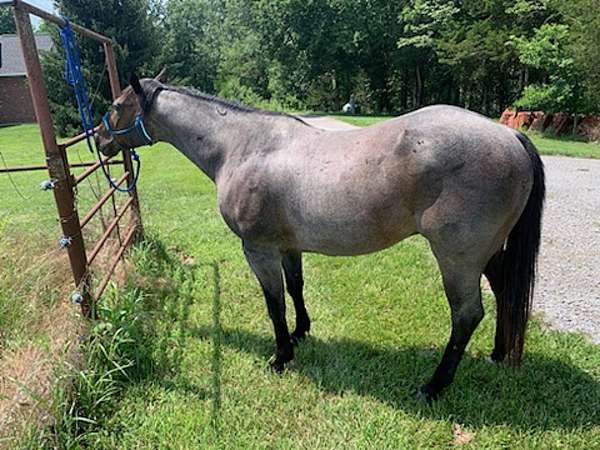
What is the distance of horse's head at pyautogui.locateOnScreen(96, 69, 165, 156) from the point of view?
279 cm

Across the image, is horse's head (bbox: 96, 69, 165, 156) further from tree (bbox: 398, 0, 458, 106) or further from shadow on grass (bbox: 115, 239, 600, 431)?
tree (bbox: 398, 0, 458, 106)

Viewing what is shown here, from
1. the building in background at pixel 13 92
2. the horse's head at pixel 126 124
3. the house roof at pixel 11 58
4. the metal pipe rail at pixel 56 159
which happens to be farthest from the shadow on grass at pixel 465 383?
the building in background at pixel 13 92

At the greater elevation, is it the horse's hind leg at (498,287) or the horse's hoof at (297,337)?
the horse's hind leg at (498,287)

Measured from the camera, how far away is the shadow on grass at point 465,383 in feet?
7.23

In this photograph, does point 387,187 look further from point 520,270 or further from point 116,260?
point 116,260

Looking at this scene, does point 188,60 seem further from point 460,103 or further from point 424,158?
point 424,158

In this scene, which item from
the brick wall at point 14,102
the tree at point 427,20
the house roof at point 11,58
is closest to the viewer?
the tree at point 427,20

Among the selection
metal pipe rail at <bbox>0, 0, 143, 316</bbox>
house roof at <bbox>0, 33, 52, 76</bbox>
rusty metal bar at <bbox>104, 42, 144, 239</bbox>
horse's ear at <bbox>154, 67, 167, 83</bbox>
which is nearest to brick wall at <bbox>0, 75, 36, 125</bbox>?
house roof at <bbox>0, 33, 52, 76</bbox>

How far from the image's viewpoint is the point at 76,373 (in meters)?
2.18

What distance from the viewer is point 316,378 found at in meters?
2.56

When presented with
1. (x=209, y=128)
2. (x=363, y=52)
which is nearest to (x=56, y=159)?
(x=209, y=128)

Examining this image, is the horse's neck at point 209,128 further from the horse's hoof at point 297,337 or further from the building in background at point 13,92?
the building in background at point 13,92

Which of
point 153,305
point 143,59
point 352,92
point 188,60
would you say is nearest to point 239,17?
point 188,60

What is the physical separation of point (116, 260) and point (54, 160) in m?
1.04
